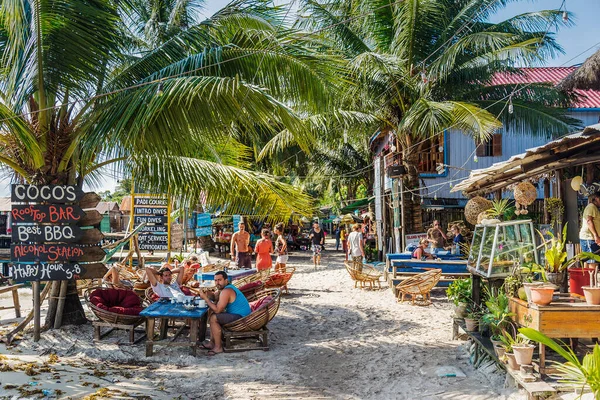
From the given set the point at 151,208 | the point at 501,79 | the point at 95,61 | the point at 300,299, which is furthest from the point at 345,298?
the point at 501,79

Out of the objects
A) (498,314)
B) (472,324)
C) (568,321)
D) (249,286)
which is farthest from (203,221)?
(568,321)

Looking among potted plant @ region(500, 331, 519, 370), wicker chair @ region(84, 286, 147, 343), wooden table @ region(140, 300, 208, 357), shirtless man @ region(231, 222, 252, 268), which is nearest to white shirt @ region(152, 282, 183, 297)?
wicker chair @ region(84, 286, 147, 343)

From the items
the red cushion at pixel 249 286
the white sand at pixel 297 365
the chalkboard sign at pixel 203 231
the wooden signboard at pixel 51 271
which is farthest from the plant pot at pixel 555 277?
the chalkboard sign at pixel 203 231

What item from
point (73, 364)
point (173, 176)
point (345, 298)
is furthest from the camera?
point (345, 298)

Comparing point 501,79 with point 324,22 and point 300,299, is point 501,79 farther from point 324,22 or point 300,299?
point 300,299

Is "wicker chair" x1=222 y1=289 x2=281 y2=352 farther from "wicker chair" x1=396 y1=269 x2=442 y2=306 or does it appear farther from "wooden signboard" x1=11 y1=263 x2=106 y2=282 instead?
"wicker chair" x1=396 y1=269 x2=442 y2=306

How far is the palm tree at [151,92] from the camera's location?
652 centimetres

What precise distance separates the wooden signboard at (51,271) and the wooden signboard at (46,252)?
9cm

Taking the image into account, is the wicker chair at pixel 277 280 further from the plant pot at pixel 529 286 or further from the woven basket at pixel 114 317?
the plant pot at pixel 529 286

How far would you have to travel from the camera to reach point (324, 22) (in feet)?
47.0

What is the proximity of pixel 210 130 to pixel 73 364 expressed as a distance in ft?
11.9

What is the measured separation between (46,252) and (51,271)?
1.00 ft

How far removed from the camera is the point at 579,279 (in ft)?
18.2

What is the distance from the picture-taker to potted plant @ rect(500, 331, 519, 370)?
16.2 feet
